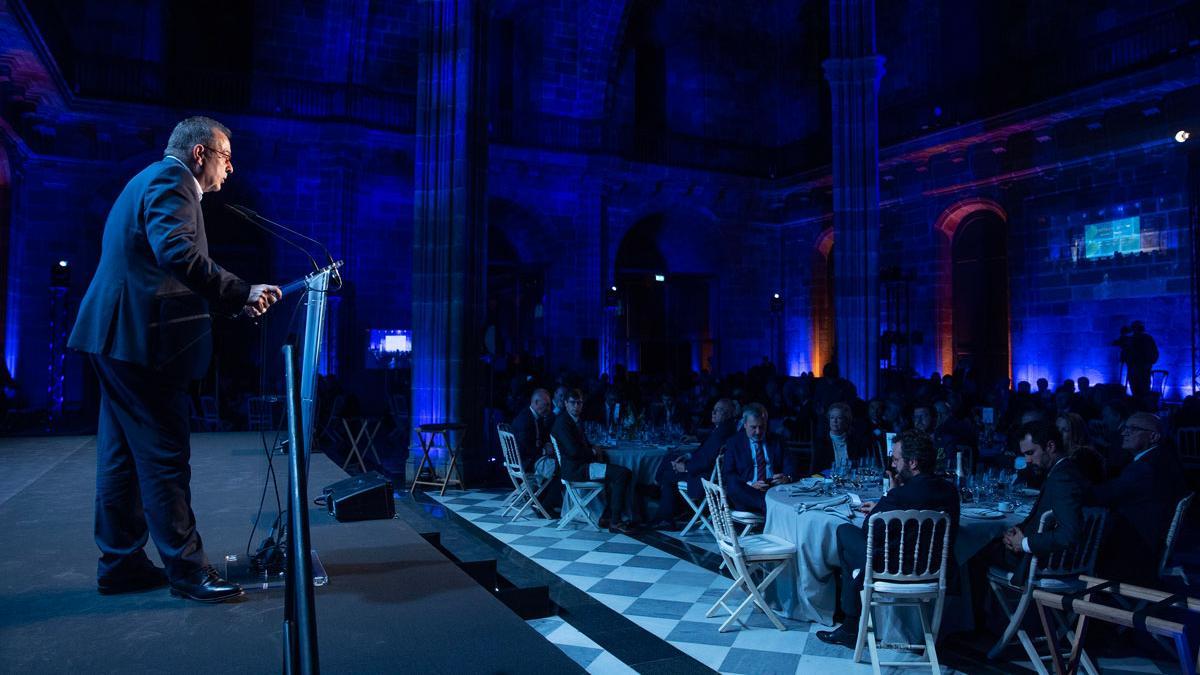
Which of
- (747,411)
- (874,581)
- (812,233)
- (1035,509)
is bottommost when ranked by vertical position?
(874,581)

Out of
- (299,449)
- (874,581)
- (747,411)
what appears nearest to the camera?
(299,449)

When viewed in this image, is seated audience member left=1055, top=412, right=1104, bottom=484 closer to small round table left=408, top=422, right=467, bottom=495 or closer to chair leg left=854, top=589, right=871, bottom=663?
chair leg left=854, top=589, right=871, bottom=663

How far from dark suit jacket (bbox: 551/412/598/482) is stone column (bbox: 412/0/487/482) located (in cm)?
289

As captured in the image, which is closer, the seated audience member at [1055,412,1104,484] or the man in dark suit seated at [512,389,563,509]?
the seated audience member at [1055,412,1104,484]

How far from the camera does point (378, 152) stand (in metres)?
18.8

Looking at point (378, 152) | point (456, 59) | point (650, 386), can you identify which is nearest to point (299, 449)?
point (456, 59)

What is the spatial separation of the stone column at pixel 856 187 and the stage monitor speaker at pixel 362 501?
34.9ft

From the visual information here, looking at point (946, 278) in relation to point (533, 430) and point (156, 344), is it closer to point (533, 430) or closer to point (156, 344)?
point (533, 430)

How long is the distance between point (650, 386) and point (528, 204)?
20.1 feet

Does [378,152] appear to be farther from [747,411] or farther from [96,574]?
[96,574]

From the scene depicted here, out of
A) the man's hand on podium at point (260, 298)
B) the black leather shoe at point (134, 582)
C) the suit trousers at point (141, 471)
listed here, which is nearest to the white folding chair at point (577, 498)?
the black leather shoe at point (134, 582)

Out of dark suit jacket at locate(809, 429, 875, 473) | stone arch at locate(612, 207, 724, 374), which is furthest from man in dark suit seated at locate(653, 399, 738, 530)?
stone arch at locate(612, 207, 724, 374)

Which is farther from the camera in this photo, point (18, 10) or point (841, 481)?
point (18, 10)

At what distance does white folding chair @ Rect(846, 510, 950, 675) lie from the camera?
4398 millimetres
